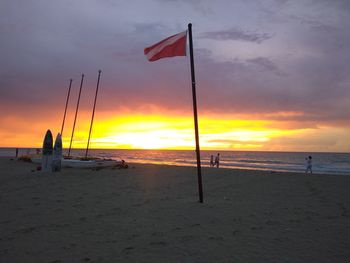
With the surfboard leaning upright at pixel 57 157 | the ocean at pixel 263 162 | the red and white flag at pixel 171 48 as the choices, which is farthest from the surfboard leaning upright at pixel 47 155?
the ocean at pixel 263 162

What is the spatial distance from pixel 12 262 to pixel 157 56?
7.35m

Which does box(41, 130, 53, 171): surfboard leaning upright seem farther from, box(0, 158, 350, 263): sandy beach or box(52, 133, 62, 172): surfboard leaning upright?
box(0, 158, 350, 263): sandy beach

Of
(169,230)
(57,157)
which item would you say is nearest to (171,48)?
(169,230)

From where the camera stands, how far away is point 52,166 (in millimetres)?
22547

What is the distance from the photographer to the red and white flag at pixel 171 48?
952 cm

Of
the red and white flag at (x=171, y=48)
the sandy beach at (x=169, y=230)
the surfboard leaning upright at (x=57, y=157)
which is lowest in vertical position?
the sandy beach at (x=169, y=230)

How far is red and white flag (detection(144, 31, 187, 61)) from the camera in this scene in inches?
375

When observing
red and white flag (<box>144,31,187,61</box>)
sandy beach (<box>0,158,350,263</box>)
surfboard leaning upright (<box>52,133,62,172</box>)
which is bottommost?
sandy beach (<box>0,158,350,263</box>)

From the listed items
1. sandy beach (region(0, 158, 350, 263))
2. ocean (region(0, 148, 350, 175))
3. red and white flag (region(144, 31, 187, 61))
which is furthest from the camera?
ocean (region(0, 148, 350, 175))

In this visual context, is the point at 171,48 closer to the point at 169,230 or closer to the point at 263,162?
the point at 169,230

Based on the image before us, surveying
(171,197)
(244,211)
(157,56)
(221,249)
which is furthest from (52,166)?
(221,249)

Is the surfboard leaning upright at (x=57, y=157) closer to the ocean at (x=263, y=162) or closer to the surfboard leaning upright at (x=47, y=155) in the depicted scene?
the surfboard leaning upright at (x=47, y=155)

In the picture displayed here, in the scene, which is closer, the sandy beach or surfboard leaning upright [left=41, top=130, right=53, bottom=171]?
the sandy beach

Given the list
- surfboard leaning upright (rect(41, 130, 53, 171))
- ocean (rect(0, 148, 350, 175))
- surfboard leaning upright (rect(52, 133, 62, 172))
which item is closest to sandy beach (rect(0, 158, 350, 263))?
surfboard leaning upright (rect(52, 133, 62, 172))
